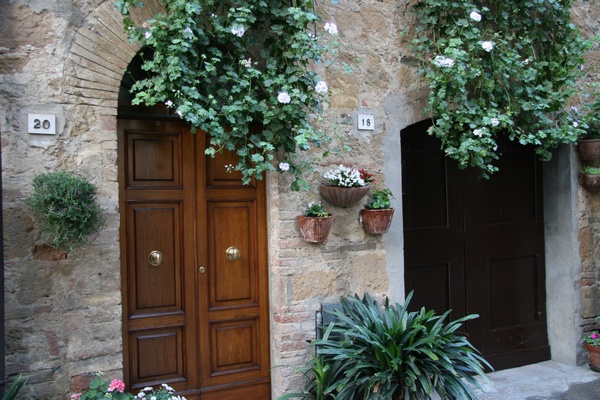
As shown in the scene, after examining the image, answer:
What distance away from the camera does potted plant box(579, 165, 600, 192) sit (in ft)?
16.5

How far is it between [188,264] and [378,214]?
148 centimetres

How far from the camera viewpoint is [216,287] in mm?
3820

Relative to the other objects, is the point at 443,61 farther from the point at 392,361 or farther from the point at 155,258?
the point at 155,258

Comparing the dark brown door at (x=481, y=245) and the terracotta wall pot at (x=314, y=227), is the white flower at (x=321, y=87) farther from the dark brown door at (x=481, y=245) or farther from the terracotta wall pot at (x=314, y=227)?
the dark brown door at (x=481, y=245)

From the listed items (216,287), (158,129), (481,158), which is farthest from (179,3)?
(481,158)

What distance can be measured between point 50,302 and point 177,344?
0.95 meters

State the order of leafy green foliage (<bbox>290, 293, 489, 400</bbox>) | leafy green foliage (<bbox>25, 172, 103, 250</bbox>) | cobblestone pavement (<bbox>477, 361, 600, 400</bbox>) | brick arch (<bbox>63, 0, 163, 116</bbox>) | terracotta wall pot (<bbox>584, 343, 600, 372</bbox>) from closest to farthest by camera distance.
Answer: leafy green foliage (<bbox>25, 172, 103, 250</bbox>)
brick arch (<bbox>63, 0, 163, 116</bbox>)
leafy green foliage (<bbox>290, 293, 489, 400</bbox>)
cobblestone pavement (<bbox>477, 361, 600, 400</bbox>)
terracotta wall pot (<bbox>584, 343, 600, 372</bbox>)

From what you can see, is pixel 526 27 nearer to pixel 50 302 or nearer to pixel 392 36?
pixel 392 36

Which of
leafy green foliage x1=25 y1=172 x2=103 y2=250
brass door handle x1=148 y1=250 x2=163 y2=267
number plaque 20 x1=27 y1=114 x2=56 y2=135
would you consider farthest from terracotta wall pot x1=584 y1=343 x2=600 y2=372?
number plaque 20 x1=27 y1=114 x2=56 y2=135

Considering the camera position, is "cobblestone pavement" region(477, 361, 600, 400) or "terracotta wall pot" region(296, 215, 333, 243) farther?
"cobblestone pavement" region(477, 361, 600, 400)

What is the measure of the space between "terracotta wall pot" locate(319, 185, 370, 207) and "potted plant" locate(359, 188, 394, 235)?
0.16 m

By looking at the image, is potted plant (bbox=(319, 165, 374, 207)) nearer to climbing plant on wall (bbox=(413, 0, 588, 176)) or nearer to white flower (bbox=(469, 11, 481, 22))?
climbing plant on wall (bbox=(413, 0, 588, 176))

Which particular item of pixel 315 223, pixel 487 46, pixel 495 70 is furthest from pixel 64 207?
pixel 495 70

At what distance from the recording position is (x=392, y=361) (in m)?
3.32
